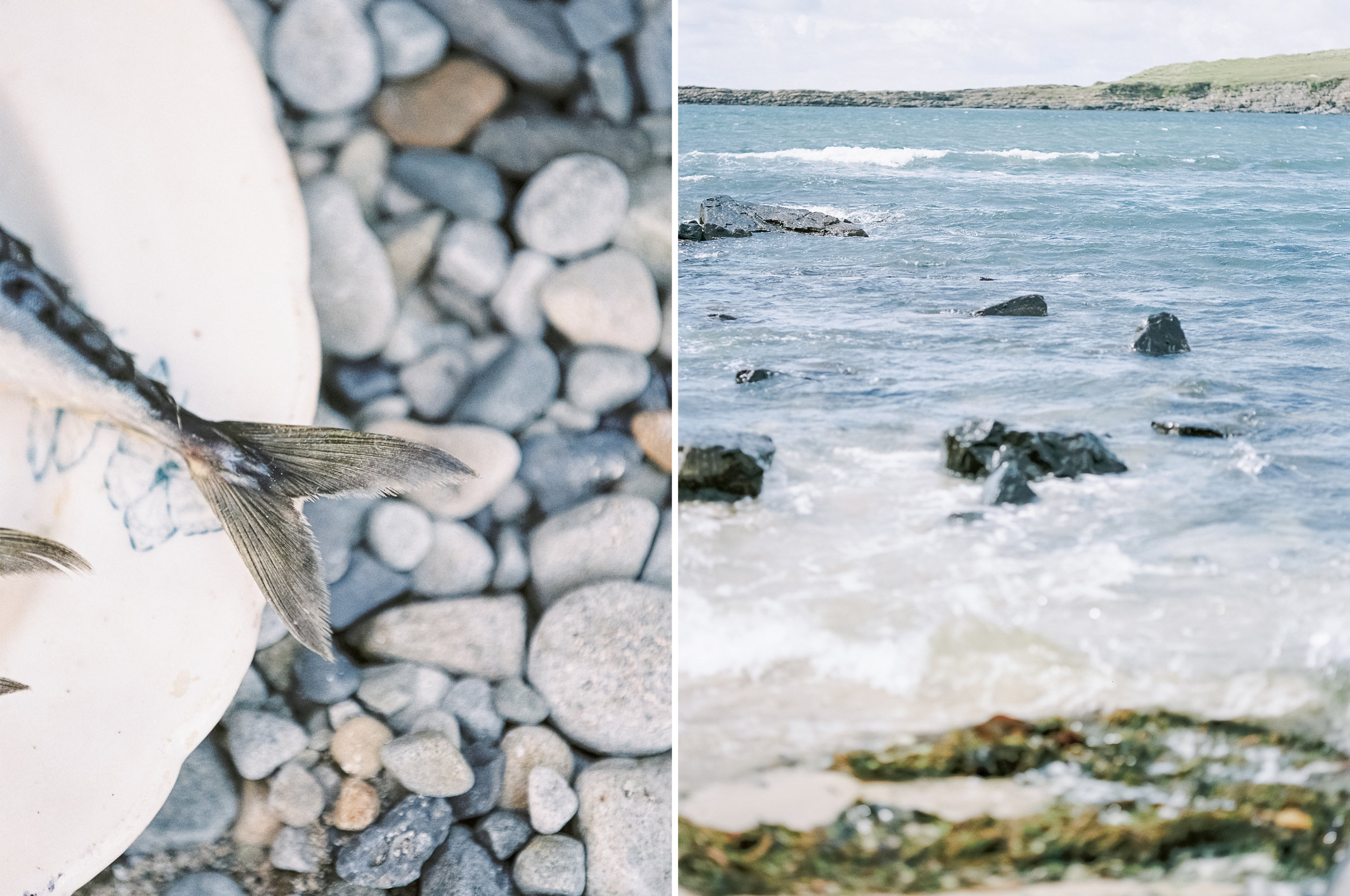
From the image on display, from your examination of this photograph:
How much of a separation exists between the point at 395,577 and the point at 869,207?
0.87 meters

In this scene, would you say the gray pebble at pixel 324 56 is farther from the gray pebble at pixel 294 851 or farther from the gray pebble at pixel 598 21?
the gray pebble at pixel 294 851

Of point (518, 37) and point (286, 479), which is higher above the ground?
point (518, 37)

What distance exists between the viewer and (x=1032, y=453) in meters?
0.99

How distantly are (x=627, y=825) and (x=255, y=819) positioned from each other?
1.22ft

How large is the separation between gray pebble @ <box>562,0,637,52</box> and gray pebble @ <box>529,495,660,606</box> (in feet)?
1.40

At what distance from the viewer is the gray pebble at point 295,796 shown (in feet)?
2.64

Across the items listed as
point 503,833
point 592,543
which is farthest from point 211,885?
point 592,543

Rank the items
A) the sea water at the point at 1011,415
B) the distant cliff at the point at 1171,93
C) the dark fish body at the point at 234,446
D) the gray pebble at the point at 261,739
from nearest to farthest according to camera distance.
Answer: the dark fish body at the point at 234,446
the gray pebble at the point at 261,739
the sea water at the point at 1011,415
the distant cliff at the point at 1171,93

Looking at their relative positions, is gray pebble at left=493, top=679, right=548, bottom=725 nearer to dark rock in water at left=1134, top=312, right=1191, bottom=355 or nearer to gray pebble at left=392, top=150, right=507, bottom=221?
gray pebble at left=392, top=150, right=507, bottom=221

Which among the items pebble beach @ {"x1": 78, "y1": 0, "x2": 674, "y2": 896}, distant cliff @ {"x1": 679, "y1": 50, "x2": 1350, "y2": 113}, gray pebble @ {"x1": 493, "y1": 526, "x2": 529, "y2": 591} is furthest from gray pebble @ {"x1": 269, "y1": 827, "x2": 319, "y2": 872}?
distant cliff @ {"x1": 679, "y1": 50, "x2": 1350, "y2": 113}

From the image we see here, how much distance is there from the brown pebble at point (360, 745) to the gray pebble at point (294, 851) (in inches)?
3.3

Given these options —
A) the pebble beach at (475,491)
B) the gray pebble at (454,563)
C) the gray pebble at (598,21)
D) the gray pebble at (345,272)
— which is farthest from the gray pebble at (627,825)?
the gray pebble at (598,21)

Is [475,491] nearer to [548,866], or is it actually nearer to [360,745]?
[360,745]

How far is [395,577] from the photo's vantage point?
787mm
